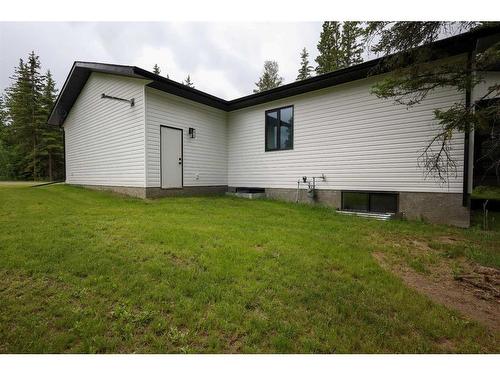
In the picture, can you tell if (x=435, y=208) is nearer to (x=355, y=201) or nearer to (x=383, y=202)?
(x=383, y=202)

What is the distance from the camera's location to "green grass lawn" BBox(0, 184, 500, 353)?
183 centimetres

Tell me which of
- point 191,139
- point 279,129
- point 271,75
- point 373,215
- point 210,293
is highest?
point 271,75

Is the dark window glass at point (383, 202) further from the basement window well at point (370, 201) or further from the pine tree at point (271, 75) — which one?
the pine tree at point (271, 75)

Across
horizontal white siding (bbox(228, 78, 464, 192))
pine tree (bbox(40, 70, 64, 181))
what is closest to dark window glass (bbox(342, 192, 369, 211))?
horizontal white siding (bbox(228, 78, 464, 192))

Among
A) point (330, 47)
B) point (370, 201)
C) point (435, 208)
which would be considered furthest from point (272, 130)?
point (330, 47)

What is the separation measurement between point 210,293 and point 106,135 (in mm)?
8866

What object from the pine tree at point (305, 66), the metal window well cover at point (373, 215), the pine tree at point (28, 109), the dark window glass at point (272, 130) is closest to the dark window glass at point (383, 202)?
the metal window well cover at point (373, 215)

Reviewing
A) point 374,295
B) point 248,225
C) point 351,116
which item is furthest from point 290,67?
point 374,295

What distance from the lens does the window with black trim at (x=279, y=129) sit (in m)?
8.50

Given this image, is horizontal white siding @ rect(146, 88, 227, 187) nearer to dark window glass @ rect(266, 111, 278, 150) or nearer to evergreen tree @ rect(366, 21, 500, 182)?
dark window glass @ rect(266, 111, 278, 150)

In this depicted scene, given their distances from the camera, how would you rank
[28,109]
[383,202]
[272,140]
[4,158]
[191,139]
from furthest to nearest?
[4,158]
[28,109]
[272,140]
[191,139]
[383,202]

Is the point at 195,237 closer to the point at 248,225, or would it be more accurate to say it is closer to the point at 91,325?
the point at 248,225

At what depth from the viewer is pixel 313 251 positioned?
3.60 m

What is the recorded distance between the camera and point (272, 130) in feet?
29.4
